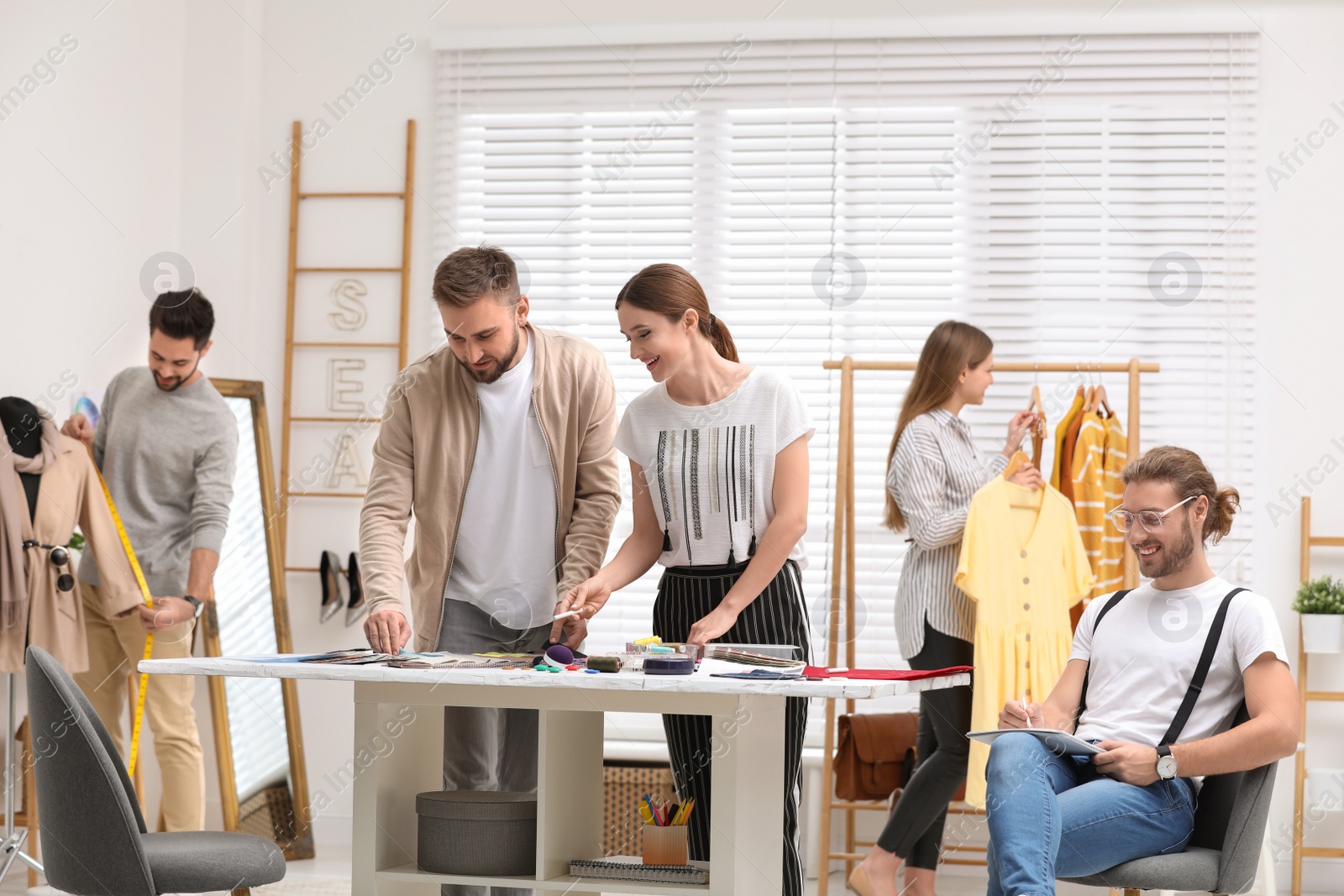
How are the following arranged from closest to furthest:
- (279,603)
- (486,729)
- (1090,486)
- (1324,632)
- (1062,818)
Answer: (1062,818) < (486,729) < (1090,486) < (1324,632) < (279,603)

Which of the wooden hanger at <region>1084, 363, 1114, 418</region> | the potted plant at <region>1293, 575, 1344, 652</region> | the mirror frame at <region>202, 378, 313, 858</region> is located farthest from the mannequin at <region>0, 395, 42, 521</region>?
the potted plant at <region>1293, 575, 1344, 652</region>

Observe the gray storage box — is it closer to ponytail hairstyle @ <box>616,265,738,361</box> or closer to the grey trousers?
the grey trousers

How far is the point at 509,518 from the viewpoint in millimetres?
2561

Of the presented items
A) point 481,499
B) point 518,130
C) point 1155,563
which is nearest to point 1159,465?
point 1155,563

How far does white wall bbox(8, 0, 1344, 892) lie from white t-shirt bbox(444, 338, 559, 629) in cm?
190

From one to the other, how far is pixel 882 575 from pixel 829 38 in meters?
1.88

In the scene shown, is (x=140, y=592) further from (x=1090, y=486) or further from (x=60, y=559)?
(x=1090, y=486)

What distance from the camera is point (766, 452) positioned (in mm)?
2449

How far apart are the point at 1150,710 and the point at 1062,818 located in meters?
0.30

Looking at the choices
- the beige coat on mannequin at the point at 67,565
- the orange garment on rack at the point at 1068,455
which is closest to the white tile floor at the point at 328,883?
the beige coat on mannequin at the point at 67,565

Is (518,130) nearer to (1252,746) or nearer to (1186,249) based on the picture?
(1186,249)

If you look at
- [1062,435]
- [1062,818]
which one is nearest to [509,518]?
[1062,818]

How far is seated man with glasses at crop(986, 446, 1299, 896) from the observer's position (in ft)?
7.00

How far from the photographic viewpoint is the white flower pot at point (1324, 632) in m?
3.83
